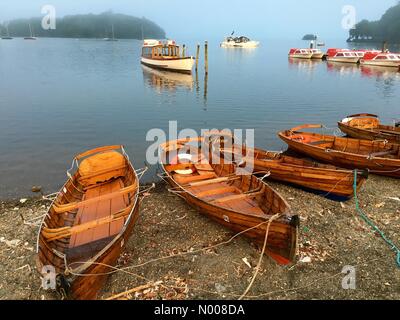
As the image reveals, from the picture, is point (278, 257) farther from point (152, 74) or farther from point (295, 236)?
point (152, 74)

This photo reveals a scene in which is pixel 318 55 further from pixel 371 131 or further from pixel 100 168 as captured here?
pixel 100 168

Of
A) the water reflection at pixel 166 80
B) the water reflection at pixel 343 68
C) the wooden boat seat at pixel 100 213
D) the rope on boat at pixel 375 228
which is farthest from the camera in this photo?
the water reflection at pixel 343 68

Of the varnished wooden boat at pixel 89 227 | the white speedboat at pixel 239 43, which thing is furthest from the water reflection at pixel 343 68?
the white speedboat at pixel 239 43

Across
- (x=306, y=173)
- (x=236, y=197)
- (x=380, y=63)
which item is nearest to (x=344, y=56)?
(x=380, y=63)

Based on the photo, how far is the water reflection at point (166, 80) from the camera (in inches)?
1626

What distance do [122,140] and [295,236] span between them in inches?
653

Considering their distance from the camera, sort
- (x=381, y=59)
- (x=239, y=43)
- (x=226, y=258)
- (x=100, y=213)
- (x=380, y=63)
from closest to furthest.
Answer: (x=226, y=258)
(x=100, y=213)
(x=381, y=59)
(x=380, y=63)
(x=239, y=43)

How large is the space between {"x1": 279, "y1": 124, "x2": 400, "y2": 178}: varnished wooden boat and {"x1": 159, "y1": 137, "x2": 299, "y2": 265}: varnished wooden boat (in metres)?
5.50

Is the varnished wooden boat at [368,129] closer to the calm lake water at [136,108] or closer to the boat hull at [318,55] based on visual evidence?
the calm lake water at [136,108]

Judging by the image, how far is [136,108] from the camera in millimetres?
30547

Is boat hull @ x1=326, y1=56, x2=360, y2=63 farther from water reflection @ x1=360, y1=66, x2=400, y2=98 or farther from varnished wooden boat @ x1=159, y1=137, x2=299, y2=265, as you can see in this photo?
varnished wooden boat @ x1=159, y1=137, x2=299, y2=265

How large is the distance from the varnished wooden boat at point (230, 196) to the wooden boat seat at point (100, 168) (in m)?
2.02

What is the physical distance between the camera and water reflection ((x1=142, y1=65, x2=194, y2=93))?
4131 centimetres

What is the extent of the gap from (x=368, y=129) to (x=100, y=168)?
16.8 m
